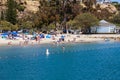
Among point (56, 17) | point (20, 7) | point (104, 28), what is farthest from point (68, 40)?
point (20, 7)

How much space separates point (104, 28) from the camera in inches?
4013

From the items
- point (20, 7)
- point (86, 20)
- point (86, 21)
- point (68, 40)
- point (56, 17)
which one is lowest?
point (68, 40)

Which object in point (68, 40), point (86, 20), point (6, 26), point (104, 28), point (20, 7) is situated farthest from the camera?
point (20, 7)

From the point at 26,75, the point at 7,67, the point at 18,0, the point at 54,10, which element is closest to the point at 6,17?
the point at 54,10

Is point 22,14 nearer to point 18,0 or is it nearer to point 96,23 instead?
point 18,0

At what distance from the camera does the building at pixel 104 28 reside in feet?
331

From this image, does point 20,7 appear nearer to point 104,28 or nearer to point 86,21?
point 104,28

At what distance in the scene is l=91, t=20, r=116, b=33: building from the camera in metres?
101

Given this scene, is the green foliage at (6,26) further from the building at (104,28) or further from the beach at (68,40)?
the building at (104,28)

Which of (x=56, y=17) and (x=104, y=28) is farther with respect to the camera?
(x=104, y=28)

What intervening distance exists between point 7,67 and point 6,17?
6555 centimetres

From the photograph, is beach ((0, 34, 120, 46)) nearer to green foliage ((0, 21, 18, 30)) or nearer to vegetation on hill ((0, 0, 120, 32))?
vegetation on hill ((0, 0, 120, 32))

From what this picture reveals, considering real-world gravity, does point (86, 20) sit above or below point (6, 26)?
above

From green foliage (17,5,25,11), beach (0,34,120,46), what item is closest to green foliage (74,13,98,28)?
beach (0,34,120,46)
